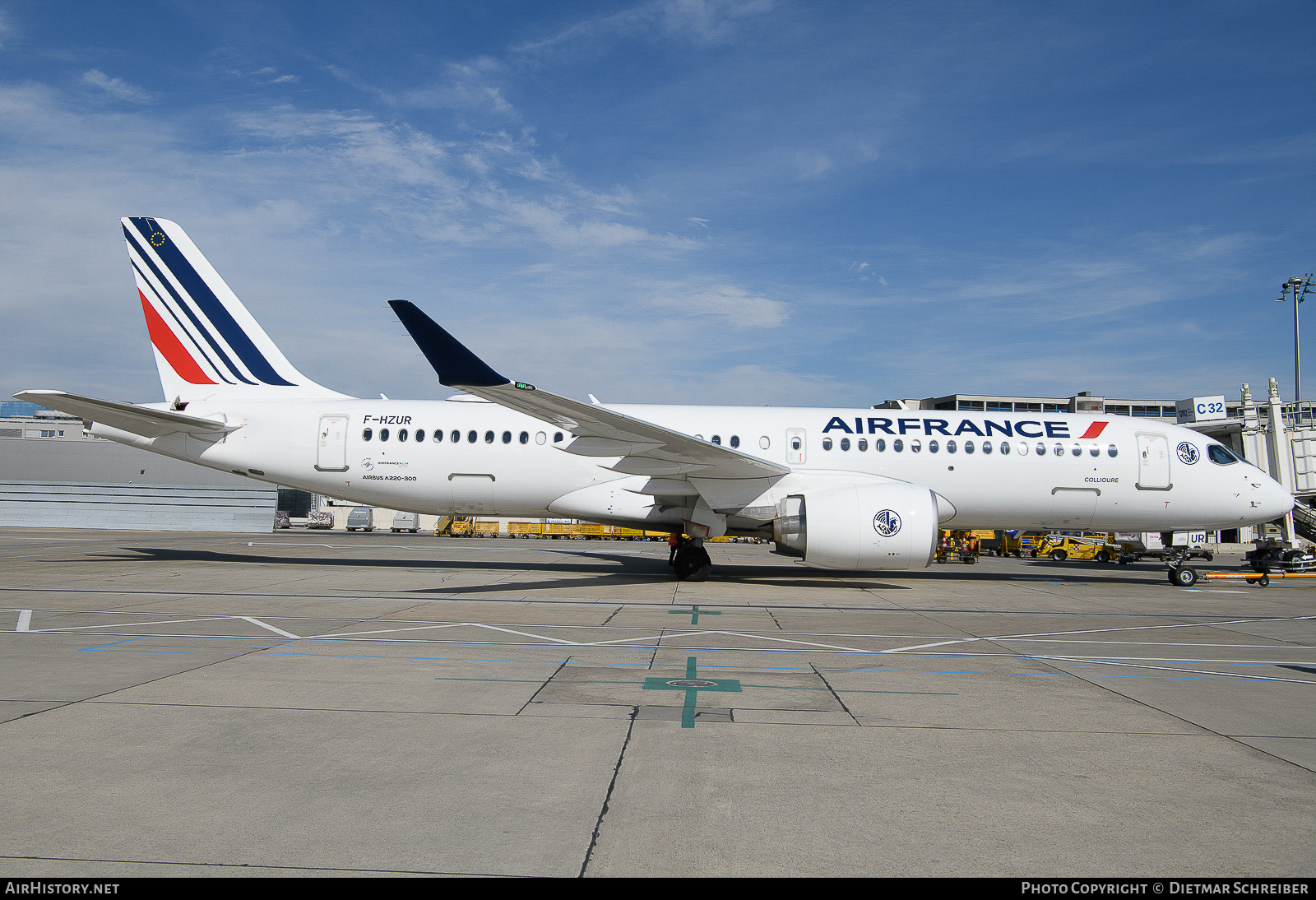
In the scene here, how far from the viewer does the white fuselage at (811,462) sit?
16219 mm

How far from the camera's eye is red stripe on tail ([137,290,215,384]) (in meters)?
17.6

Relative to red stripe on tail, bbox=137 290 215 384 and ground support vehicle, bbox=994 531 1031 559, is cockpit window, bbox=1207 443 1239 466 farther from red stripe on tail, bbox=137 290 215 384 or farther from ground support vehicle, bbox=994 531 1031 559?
red stripe on tail, bbox=137 290 215 384

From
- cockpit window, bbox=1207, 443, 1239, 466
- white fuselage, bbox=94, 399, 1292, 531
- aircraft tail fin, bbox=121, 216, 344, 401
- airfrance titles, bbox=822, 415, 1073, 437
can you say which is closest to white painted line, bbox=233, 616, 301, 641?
white fuselage, bbox=94, 399, 1292, 531

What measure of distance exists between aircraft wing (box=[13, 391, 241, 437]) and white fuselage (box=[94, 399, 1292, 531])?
26 cm

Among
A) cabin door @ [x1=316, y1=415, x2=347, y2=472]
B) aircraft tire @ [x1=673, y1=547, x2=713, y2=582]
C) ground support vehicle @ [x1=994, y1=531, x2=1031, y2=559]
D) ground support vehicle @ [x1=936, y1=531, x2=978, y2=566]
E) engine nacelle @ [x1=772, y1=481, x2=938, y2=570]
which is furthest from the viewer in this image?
ground support vehicle @ [x1=994, y1=531, x2=1031, y2=559]

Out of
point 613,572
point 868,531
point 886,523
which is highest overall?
point 886,523

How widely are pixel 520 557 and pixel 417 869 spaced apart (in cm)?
1958

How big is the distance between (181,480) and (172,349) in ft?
98.8

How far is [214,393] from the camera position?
17.5 metres

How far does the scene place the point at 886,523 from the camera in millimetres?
13844

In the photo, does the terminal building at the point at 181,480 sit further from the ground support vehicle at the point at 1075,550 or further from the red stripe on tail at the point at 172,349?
the red stripe on tail at the point at 172,349

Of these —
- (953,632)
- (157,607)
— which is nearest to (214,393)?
(157,607)

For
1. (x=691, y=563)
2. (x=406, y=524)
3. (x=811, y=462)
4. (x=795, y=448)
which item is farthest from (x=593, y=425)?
(x=406, y=524)

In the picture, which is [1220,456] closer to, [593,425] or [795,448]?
[795,448]
